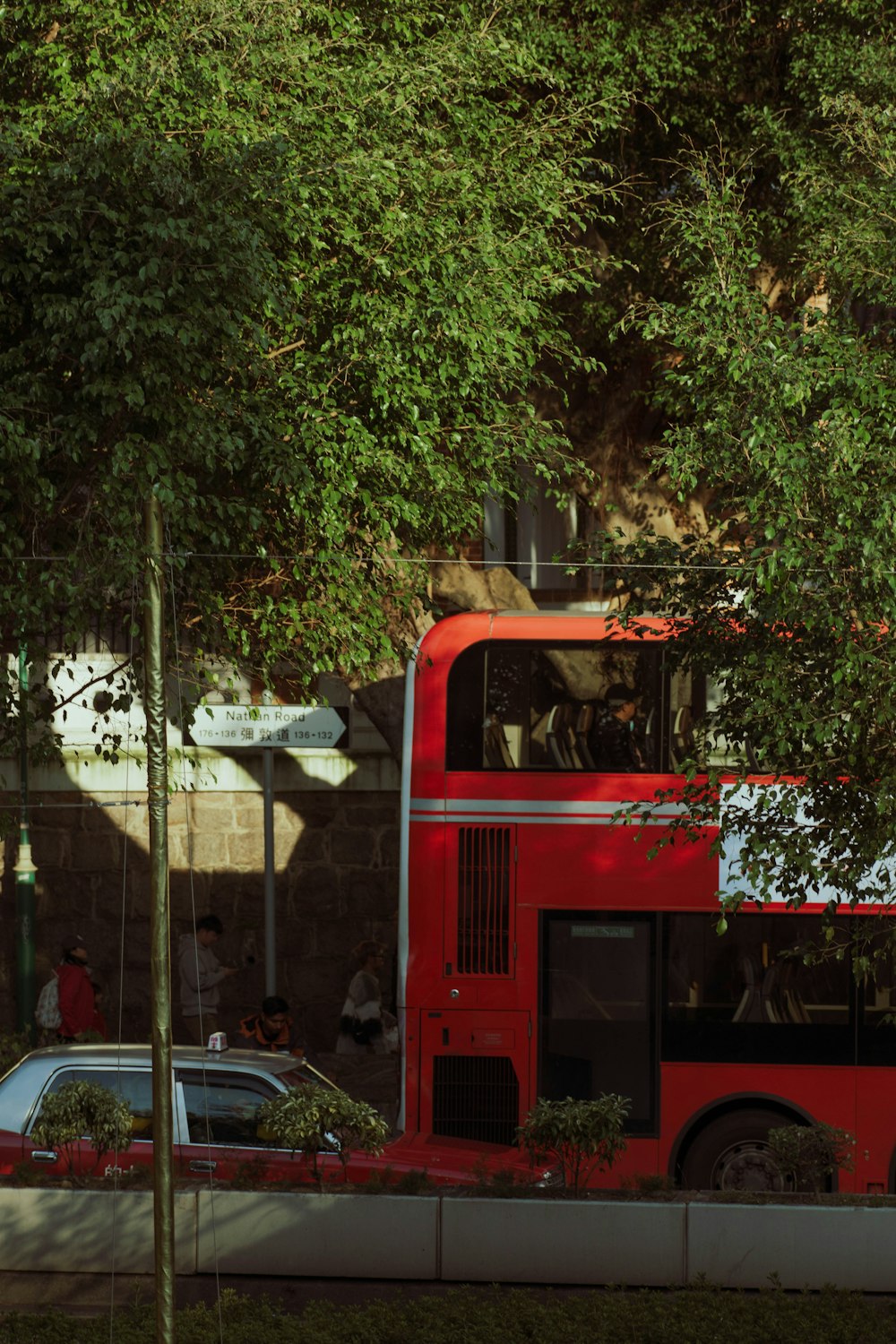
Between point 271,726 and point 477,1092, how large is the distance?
3.03 m

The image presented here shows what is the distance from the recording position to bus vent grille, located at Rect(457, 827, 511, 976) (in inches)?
460

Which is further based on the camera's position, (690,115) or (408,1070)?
(690,115)

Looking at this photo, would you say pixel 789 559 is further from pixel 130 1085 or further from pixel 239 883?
pixel 239 883

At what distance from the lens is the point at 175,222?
9.27m

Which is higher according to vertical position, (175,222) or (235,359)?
(175,222)

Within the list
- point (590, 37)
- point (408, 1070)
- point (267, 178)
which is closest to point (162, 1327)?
point (408, 1070)

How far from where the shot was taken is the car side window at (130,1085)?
9.06 metres

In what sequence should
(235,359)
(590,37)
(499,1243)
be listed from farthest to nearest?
1. (590,37)
2. (235,359)
3. (499,1243)

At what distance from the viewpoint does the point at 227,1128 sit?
915cm

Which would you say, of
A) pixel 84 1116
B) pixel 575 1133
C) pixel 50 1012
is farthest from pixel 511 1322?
pixel 50 1012

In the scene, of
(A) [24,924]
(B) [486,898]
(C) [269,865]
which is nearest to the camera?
(B) [486,898]

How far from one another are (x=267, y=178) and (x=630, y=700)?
14.6ft

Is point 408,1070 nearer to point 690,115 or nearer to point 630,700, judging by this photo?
point 630,700

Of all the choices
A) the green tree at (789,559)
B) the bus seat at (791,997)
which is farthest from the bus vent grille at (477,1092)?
the green tree at (789,559)
